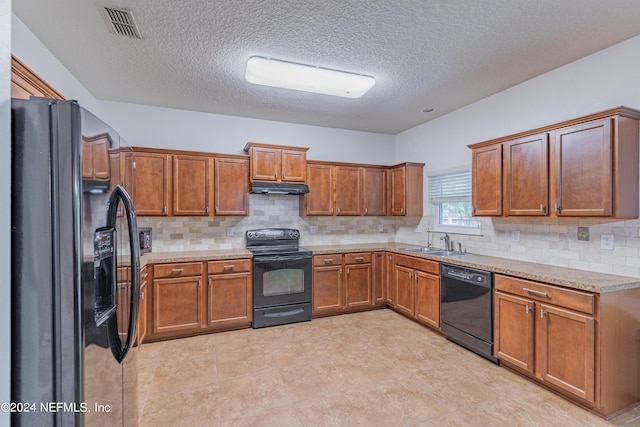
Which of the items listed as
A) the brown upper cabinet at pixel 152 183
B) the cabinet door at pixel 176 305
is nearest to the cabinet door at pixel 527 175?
the cabinet door at pixel 176 305

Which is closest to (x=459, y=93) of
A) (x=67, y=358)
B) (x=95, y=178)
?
(x=95, y=178)

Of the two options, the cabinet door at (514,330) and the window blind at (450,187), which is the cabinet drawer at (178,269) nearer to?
the cabinet door at (514,330)

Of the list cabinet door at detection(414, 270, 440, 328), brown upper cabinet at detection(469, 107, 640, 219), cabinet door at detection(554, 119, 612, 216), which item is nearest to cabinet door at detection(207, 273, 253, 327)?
cabinet door at detection(414, 270, 440, 328)

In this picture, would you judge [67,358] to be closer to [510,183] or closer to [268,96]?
[268,96]

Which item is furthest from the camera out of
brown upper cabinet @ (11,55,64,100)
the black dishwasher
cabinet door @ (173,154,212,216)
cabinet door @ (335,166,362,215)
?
cabinet door @ (335,166,362,215)

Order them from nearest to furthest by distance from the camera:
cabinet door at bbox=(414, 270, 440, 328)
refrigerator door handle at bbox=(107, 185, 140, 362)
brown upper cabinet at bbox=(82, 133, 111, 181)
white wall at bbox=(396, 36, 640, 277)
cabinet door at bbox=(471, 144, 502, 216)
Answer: brown upper cabinet at bbox=(82, 133, 111, 181)
refrigerator door handle at bbox=(107, 185, 140, 362)
white wall at bbox=(396, 36, 640, 277)
cabinet door at bbox=(471, 144, 502, 216)
cabinet door at bbox=(414, 270, 440, 328)

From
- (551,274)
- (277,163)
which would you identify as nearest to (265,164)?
(277,163)

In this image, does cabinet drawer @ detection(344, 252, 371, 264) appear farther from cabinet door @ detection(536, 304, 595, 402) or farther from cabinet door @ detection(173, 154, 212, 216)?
cabinet door @ detection(536, 304, 595, 402)

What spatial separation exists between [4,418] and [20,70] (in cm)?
188

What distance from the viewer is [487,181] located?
10.5 feet

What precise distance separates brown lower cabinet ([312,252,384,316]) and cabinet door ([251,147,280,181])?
4.11 feet

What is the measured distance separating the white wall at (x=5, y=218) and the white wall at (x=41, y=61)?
181 centimetres

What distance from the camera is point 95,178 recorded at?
3.58 feet

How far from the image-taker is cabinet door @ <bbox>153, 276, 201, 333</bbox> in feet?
10.9
